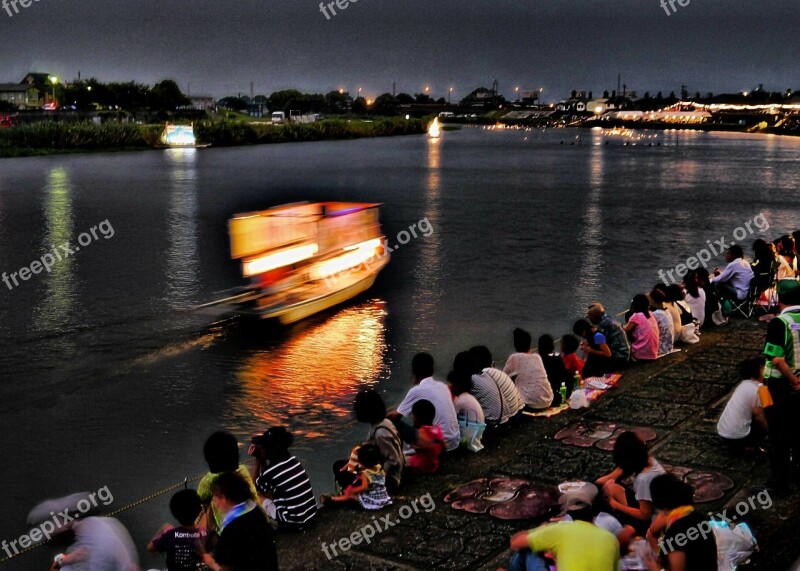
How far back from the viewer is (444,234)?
41.4m

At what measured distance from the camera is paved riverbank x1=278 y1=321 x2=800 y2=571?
26.6 ft

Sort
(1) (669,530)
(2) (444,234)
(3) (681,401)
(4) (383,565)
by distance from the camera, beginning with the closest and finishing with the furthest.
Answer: (1) (669,530) < (4) (383,565) < (3) (681,401) < (2) (444,234)

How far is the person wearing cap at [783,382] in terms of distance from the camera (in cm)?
866

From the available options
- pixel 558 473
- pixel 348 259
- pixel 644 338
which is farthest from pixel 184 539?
pixel 348 259

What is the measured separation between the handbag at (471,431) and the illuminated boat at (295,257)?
34.8 ft

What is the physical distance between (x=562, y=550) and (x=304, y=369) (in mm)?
13047

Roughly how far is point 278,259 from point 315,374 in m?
3.69

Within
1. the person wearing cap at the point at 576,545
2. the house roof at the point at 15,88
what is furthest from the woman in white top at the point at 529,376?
the house roof at the point at 15,88

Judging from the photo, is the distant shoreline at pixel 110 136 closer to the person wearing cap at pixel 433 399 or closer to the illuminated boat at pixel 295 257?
the illuminated boat at pixel 295 257

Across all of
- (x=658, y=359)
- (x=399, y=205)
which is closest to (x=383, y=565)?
(x=658, y=359)

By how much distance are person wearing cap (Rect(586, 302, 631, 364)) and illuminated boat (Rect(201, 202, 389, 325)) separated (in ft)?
29.4

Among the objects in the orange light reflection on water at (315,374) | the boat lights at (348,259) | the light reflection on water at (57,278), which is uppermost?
the boat lights at (348,259)

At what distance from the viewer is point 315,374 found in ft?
60.1

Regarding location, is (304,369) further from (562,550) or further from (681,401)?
(562,550)
